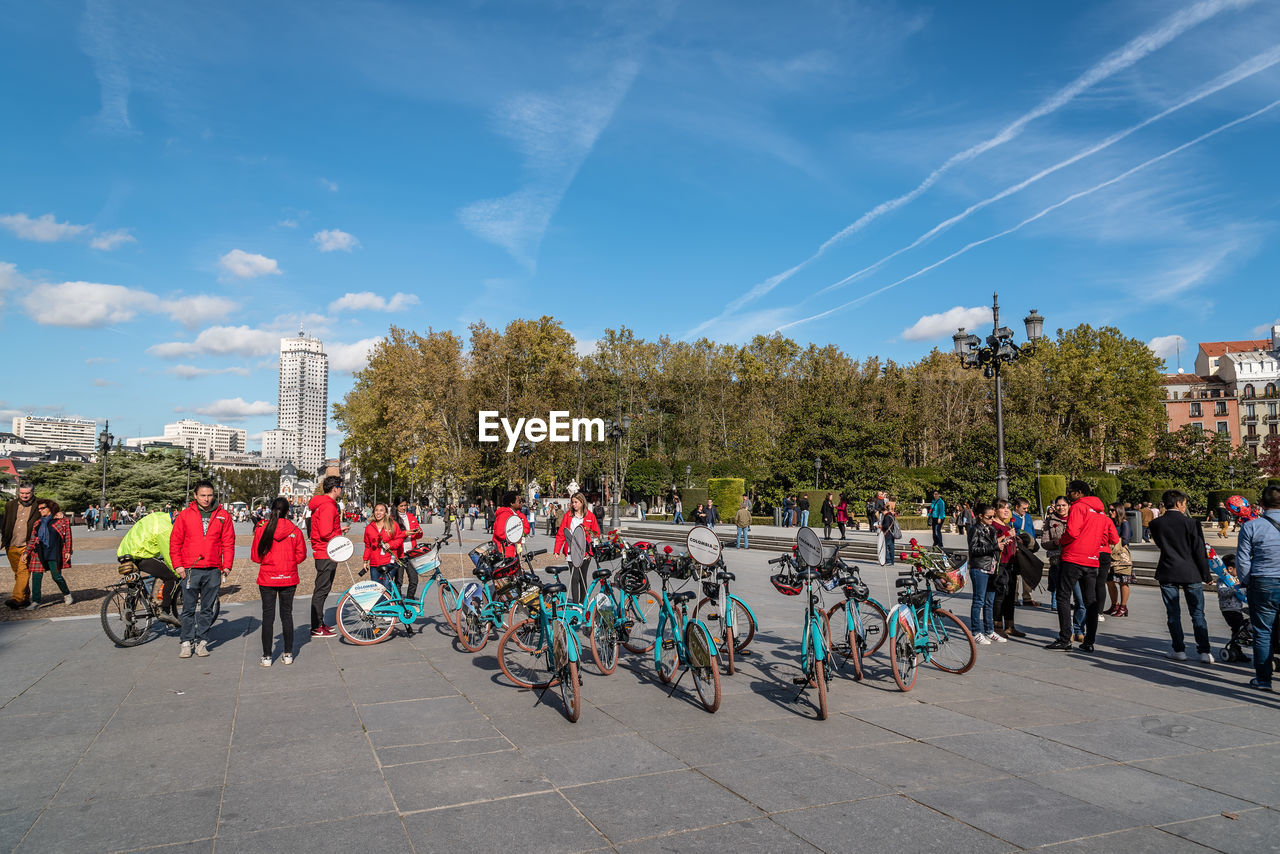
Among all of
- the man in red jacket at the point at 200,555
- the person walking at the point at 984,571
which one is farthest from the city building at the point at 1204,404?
the man in red jacket at the point at 200,555

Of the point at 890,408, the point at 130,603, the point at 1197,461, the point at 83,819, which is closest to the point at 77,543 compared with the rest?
the point at 130,603

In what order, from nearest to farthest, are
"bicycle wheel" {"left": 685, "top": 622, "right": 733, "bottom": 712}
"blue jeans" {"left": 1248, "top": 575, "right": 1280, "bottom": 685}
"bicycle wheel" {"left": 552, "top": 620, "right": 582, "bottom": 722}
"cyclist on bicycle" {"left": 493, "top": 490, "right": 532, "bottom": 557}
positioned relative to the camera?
"bicycle wheel" {"left": 552, "top": 620, "right": 582, "bottom": 722} < "bicycle wheel" {"left": 685, "top": 622, "right": 733, "bottom": 712} < "blue jeans" {"left": 1248, "top": 575, "right": 1280, "bottom": 685} < "cyclist on bicycle" {"left": 493, "top": 490, "right": 532, "bottom": 557}

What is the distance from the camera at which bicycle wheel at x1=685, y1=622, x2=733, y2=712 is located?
605 centimetres

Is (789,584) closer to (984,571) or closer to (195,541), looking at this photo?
(984,571)

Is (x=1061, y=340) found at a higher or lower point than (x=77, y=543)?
higher

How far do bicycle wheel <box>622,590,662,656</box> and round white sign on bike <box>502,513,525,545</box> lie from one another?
5.63 ft

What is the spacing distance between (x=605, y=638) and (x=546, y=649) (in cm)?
112

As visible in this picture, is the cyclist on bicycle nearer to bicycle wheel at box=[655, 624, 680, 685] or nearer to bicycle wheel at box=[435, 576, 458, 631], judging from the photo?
bicycle wheel at box=[435, 576, 458, 631]

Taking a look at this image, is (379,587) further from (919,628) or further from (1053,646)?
(1053,646)

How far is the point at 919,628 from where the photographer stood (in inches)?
280

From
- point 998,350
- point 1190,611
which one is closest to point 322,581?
point 1190,611

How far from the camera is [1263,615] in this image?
22.3 ft

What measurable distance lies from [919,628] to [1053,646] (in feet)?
8.92

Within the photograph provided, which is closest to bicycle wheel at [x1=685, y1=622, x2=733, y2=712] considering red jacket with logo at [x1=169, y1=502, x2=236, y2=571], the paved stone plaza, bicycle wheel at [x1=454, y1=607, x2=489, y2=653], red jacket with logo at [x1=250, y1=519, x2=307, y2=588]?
the paved stone plaza
